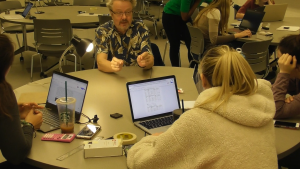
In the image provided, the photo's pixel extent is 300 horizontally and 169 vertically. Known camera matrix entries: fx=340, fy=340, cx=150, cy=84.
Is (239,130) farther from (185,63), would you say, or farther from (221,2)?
(185,63)

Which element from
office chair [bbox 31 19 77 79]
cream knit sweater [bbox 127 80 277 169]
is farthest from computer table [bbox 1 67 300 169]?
office chair [bbox 31 19 77 79]

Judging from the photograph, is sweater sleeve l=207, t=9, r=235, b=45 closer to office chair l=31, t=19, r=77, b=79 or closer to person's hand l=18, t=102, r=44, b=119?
office chair l=31, t=19, r=77, b=79

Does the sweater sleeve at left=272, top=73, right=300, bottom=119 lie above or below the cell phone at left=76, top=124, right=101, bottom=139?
above

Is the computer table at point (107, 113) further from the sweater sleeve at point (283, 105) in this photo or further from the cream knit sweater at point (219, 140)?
the cream knit sweater at point (219, 140)

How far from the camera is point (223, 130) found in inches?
48.9

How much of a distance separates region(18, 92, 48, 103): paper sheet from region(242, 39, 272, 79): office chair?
2.08 meters

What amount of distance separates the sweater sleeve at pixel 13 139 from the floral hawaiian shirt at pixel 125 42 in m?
1.35

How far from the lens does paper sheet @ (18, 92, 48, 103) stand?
82.4 inches

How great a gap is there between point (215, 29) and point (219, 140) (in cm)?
275

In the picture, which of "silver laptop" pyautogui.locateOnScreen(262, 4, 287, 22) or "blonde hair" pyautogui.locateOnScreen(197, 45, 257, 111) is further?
"silver laptop" pyautogui.locateOnScreen(262, 4, 287, 22)

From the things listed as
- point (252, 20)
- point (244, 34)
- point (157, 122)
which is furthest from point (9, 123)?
point (252, 20)

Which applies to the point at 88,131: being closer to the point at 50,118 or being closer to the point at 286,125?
the point at 50,118

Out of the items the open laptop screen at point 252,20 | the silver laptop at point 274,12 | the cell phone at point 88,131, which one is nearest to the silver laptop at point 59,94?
the cell phone at point 88,131

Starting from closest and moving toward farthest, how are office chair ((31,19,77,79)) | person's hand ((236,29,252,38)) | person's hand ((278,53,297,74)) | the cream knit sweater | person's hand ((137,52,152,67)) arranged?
the cream knit sweater → person's hand ((278,53,297,74)) → person's hand ((137,52,152,67)) → person's hand ((236,29,252,38)) → office chair ((31,19,77,79))
